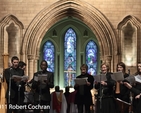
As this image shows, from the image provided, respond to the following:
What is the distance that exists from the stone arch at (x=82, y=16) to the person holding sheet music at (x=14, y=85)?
327 inches

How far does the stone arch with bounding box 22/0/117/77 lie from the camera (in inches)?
676

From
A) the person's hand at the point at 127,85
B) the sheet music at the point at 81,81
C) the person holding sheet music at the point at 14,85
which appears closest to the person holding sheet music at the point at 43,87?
the person holding sheet music at the point at 14,85

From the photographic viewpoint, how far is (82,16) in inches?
693

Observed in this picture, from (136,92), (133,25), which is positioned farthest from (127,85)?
(133,25)

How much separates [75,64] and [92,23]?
660 centimetres

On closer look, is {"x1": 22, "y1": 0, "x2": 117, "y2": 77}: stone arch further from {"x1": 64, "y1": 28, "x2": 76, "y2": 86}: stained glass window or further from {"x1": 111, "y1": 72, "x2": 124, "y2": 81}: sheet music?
{"x1": 111, "y1": 72, "x2": 124, "y2": 81}: sheet music

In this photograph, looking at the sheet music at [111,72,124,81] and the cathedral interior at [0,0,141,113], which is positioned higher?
the cathedral interior at [0,0,141,113]

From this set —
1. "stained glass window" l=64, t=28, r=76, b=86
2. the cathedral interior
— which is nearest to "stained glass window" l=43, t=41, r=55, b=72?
"stained glass window" l=64, t=28, r=76, b=86

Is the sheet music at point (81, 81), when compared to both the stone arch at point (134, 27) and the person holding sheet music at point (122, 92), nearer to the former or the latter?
the person holding sheet music at point (122, 92)

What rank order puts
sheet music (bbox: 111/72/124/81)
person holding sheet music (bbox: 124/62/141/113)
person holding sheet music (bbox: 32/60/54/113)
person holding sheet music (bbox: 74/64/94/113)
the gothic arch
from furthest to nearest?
1. the gothic arch
2. person holding sheet music (bbox: 74/64/94/113)
3. person holding sheet music (bbox: 32/60/54/113)
4. sheet music (bbox: 111/72/124/81)
5. person holding sheet music (bbox: 124/62/141/113)

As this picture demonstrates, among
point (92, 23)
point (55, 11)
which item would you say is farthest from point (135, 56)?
point (55, 11)

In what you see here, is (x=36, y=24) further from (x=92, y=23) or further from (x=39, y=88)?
(x=39, y=88)

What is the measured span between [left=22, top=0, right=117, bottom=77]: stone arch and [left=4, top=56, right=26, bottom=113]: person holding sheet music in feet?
27.2

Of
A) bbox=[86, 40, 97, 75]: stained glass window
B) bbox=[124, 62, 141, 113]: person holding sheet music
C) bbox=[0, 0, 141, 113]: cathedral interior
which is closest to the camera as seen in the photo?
bbox=[124, 62, 141, 113]: person holding sheet music
